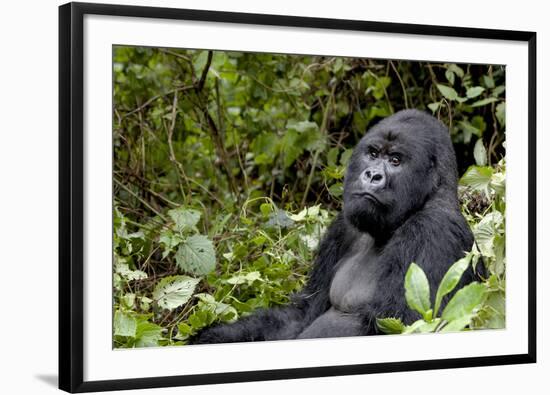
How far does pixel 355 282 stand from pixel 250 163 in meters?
2.16

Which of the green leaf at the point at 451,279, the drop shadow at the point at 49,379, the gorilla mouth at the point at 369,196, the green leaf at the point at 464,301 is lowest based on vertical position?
the drop shadow at the point at 49,379

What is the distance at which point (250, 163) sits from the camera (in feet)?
21.4

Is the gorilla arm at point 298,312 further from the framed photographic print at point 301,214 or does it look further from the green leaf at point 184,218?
the green leaf at point 184,218

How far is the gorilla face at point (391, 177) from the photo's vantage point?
4.41 meters

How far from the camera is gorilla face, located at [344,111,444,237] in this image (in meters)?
4.41

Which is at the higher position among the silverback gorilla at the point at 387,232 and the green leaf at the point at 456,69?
the green leaf at the point at 456,69

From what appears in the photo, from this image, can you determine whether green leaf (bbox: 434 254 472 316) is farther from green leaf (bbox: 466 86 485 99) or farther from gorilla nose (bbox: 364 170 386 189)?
green leaf (bbox: 466 86 485 99)

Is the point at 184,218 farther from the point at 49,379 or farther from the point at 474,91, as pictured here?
the point at 474,91

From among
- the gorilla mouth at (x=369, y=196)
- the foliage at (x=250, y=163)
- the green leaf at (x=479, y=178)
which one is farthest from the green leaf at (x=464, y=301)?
the green leaf at (x=479, y=178)

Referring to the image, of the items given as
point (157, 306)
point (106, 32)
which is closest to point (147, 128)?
point (157, 306)

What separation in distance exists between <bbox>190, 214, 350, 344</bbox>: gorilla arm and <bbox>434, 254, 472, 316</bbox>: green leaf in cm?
71

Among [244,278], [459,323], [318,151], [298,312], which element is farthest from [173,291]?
[318,151]

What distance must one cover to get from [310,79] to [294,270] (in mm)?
1560

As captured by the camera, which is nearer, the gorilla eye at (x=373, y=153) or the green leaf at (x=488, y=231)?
the gorilla eye at (x=373, y=153)
